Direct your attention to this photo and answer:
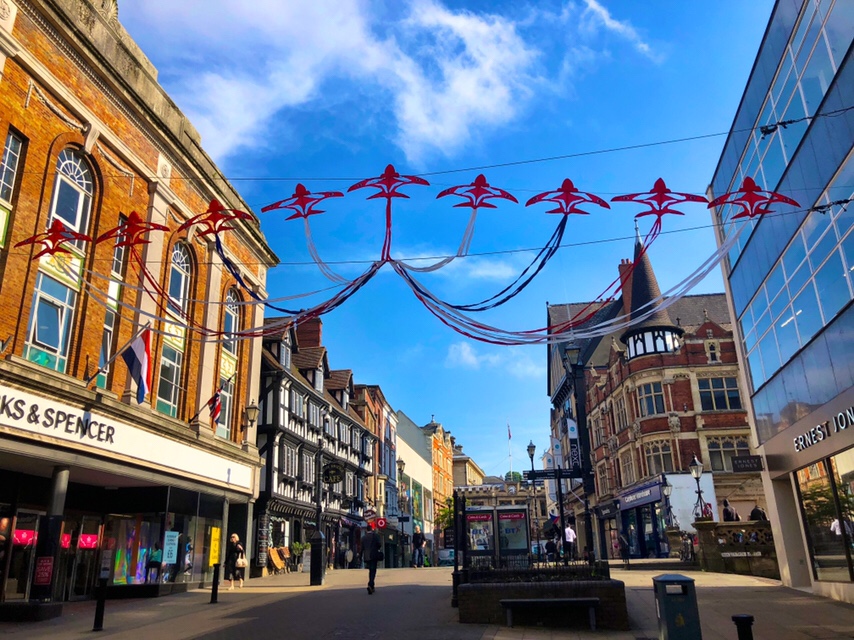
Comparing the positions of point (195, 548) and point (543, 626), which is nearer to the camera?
point (543, 626)

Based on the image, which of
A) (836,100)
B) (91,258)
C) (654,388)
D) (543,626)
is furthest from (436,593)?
(654,388)

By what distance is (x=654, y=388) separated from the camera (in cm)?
4059

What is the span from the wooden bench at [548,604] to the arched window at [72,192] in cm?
1316

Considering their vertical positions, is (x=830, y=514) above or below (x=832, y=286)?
below

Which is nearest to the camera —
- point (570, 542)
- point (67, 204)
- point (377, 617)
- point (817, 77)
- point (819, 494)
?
point (377, 617)

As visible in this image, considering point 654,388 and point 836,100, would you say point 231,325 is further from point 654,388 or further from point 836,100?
point 654,388

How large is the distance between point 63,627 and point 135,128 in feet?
43.7

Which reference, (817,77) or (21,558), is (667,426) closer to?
(817,77)

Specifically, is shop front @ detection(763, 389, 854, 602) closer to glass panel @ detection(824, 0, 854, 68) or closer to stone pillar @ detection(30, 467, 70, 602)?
glass panel @ detection(824, 0, 854, 68)

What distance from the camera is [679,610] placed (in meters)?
8.92

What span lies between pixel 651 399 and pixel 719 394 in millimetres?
3748

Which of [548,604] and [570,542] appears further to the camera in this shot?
[570,542]

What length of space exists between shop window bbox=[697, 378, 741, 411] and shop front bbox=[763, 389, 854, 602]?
21811mm

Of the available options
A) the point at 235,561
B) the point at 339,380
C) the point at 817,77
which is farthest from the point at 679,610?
the point at 339,380
